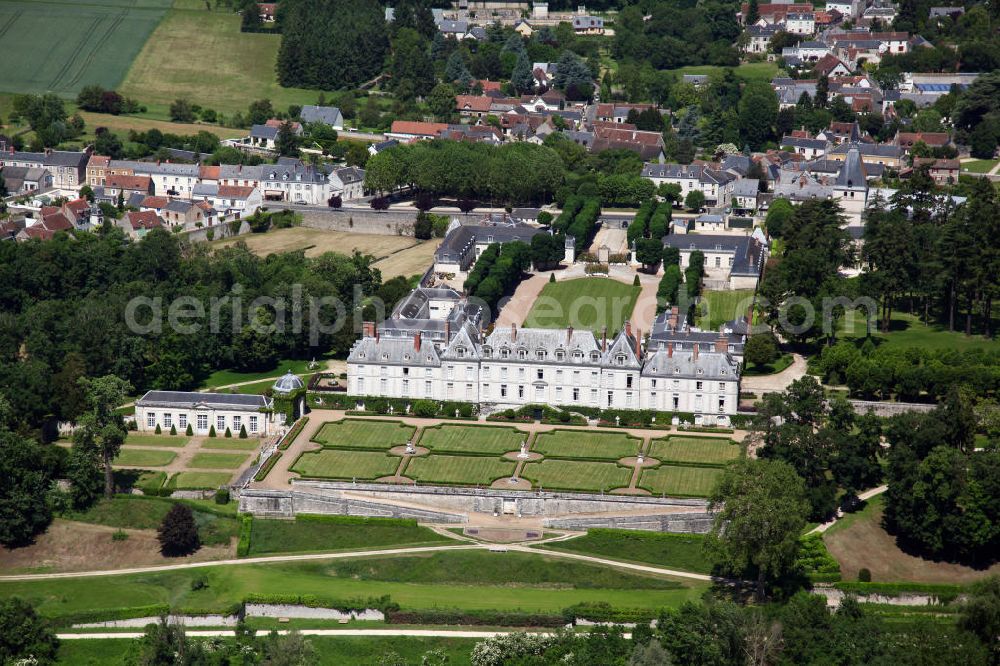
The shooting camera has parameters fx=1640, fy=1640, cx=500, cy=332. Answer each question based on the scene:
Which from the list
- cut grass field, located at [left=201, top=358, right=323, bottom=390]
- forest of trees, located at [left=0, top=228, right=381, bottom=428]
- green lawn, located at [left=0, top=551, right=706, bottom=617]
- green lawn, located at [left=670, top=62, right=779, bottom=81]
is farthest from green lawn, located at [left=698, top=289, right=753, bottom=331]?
green lawn, located at [left=670, top=62, right=779, bottom=81]

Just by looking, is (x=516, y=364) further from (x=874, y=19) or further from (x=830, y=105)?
(x=874, y=19)

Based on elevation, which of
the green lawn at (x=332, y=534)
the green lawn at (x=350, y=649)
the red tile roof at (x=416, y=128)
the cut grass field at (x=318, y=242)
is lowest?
the green lawn at (x=350, y=649)

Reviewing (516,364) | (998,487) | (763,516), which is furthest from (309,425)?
(998,487)

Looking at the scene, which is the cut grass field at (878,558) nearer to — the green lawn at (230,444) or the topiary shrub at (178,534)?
the topiary shrub at (178,534)

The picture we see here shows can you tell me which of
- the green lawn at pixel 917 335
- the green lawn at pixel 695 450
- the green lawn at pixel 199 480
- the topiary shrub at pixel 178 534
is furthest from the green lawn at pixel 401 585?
→ the green lawn at pixel 917 335

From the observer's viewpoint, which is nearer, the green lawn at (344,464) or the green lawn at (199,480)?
the green lawn at (344,464)

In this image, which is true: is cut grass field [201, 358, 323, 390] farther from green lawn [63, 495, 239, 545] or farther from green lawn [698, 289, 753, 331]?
green lawn [698, 289, 753, 331]
